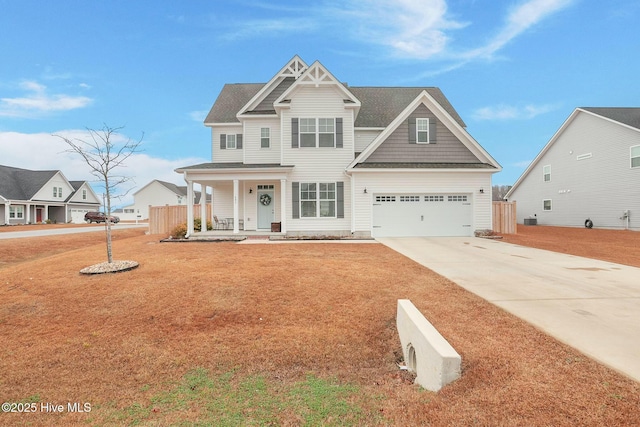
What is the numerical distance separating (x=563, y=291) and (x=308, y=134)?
12.9 m

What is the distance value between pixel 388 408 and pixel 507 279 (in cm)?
551

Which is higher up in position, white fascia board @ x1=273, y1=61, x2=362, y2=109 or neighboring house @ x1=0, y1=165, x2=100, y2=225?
white fascia board @ x1=273, y1=61, x2=362, y2=109

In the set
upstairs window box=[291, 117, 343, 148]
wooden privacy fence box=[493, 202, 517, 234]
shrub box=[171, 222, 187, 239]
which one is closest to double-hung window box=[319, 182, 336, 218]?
upstairs window box=[291, 117, 343, 148]

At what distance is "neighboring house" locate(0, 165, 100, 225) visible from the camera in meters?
35.3

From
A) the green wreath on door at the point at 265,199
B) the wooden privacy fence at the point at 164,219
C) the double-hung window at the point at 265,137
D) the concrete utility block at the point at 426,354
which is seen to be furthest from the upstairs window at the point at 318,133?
the concrete utility block at the point at 426,354

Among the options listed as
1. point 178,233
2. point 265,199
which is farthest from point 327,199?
point 178,233

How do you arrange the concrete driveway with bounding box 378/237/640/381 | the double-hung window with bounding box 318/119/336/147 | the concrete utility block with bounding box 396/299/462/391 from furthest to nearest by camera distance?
1. the double-hung window with bounding box 318/119/336/147
2. the concrete driveway with bounding box 378/237/640/381
3. the concrete utility block with bounding box 396/299/462/391

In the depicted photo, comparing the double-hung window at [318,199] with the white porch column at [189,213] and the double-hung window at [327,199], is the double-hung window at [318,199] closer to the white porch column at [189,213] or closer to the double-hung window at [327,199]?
the double-hung window at [327,199]

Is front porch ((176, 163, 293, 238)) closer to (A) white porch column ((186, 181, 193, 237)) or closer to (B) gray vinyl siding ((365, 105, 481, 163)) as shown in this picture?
(A) white porch column ((186, 181, 193, 237))

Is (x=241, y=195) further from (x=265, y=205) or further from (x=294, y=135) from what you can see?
(x=294, y=135)

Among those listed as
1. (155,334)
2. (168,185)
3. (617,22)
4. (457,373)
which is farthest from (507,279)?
(168,185)

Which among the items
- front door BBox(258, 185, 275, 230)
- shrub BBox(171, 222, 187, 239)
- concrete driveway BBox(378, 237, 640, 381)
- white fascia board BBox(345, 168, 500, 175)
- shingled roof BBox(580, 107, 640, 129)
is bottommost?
concrete driveway BBox(378, 237, 640, 381)

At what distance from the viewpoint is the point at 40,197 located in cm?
3756

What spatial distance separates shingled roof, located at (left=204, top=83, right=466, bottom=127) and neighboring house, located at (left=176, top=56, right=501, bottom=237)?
2245 millimetres
